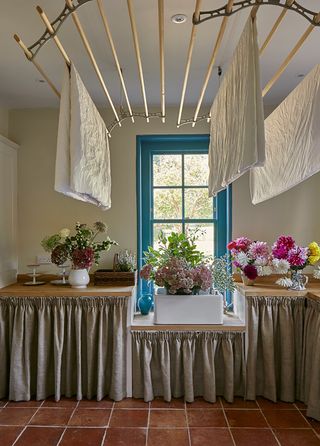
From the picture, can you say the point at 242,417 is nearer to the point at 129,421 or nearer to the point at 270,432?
the point at 270,432

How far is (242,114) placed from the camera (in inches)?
60.5

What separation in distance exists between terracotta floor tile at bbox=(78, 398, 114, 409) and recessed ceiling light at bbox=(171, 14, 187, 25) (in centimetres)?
244

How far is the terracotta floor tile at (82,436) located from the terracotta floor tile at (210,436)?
554 mm

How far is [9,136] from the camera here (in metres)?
3.27

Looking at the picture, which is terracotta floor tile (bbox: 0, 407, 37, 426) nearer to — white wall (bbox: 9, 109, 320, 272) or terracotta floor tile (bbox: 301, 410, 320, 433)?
white wall (bbox: 9, 109, 320, 272)

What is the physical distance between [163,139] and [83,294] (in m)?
1.55

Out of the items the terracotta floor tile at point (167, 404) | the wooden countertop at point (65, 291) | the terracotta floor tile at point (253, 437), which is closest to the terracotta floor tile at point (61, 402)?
the terracotta floor tile at point (167, 404)

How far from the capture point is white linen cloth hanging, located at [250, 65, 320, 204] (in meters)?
1.78

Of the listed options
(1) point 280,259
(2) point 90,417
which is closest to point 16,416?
(2) point 90,417

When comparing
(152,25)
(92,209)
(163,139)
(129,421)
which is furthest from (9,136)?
(129,421)

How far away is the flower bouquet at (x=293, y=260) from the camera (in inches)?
104

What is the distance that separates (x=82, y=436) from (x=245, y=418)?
1.03 meters

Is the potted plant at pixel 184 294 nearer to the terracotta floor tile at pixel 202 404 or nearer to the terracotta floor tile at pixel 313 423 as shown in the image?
the terracotta floor tile at pixel 202 404

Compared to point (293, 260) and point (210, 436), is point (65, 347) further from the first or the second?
point (293, 260)
